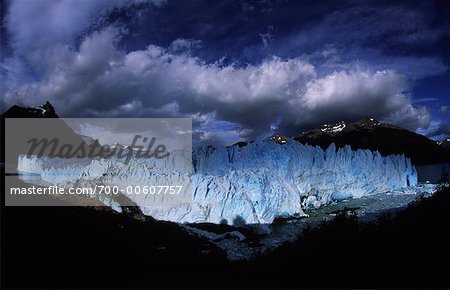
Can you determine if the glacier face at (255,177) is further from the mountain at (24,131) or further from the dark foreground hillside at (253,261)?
the dark foreground hillside at (253,261)

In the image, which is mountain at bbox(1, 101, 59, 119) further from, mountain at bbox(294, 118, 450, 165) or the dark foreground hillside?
mountain at bbox(294, 118, 450, 165)

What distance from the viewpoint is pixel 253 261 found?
1021 cm

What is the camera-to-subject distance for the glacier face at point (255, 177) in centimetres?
2417

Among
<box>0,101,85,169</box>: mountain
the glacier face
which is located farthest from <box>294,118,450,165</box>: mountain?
<box>0,101,85,169</box>: mountain

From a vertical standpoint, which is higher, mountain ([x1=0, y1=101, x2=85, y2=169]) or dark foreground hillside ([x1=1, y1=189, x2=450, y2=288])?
mountain ([x1=0, y1=101, x2=85, y2=169])

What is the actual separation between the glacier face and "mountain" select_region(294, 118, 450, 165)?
211 feet

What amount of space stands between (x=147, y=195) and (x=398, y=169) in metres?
27.8

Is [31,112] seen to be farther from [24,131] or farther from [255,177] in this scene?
[255,177]

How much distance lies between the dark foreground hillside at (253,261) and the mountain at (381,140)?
301 feet

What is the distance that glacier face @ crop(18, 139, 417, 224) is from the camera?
24172mm

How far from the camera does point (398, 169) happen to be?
38.9m

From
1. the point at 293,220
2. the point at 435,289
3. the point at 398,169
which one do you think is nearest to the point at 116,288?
the point at 435,289

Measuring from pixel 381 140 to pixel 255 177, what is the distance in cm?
9820

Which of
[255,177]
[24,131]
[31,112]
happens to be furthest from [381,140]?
A: [24,131]
